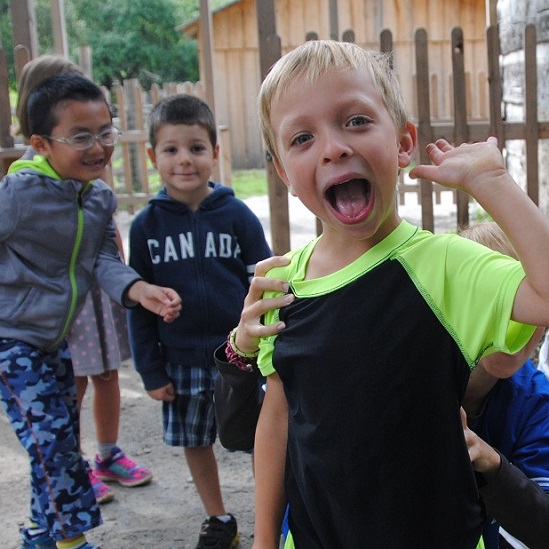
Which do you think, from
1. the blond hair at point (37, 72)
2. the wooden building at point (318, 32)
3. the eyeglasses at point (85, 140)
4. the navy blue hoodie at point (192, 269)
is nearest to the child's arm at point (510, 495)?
the navy blue hoodie at point (192, 269)

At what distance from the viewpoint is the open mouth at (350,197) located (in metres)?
1.44

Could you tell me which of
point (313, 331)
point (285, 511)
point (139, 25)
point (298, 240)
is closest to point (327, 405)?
point (313, 331)

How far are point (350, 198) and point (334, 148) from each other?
0.10 m

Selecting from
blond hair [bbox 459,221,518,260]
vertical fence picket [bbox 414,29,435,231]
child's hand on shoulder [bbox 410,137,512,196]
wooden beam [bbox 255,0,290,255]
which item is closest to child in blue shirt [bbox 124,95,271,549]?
blond hair [bbox 459,221,518,260]

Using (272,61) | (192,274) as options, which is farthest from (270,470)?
(272,61)

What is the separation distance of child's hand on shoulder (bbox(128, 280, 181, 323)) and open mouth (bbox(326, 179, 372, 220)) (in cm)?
146

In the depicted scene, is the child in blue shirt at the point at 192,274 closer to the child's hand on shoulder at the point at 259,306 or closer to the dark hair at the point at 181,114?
the dark hair at the point at 181,114

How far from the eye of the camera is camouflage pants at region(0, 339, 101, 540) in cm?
295

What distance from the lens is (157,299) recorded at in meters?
2.91

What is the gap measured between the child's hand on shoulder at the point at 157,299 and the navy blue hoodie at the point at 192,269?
14 cm

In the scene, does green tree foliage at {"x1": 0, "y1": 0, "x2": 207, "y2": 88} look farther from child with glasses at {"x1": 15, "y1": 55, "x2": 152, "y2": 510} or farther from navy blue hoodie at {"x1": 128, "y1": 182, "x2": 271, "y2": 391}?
navy blue hoodie at {"x1": 128, "y1": 182, "x2": 271, "y2": 391}

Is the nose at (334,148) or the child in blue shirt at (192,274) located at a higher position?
the nose at (334,148)

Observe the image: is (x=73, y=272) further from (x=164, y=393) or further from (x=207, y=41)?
(x=207, y=41)

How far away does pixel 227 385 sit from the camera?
183 centimetres
